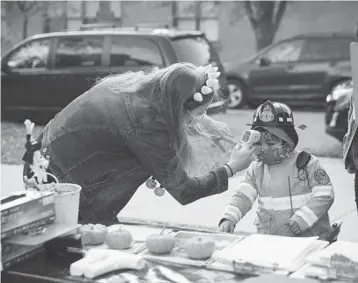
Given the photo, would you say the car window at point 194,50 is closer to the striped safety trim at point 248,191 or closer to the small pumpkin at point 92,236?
the striped safety trim at point 248,191

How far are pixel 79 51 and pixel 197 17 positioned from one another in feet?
38.3

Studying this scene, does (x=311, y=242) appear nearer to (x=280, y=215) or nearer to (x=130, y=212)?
(x=280, y=215)

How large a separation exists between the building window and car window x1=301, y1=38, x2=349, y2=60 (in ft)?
28.1

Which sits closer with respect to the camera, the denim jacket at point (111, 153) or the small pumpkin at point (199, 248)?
the small pumpkin at point (199, 248)

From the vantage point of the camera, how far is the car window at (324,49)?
15224 mm

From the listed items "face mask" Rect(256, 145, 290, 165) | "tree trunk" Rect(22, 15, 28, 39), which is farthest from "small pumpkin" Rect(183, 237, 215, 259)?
"tree trunk" Rect(22, 15, 28, 39)

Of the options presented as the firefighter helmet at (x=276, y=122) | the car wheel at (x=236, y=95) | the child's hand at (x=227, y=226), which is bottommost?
the car wheel at (x=236, y=95)

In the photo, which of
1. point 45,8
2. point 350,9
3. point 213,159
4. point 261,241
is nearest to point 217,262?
point 261,241

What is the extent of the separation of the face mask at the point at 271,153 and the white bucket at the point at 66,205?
1.28m

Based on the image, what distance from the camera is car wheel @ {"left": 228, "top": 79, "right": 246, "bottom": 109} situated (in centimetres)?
1571

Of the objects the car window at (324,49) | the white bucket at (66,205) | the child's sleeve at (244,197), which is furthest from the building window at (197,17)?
the white bucket at (66,205)

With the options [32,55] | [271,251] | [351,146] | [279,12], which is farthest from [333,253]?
[279,12]

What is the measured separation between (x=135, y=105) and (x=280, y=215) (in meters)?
1.06

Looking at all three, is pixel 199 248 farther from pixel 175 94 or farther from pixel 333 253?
pixel 175 94
